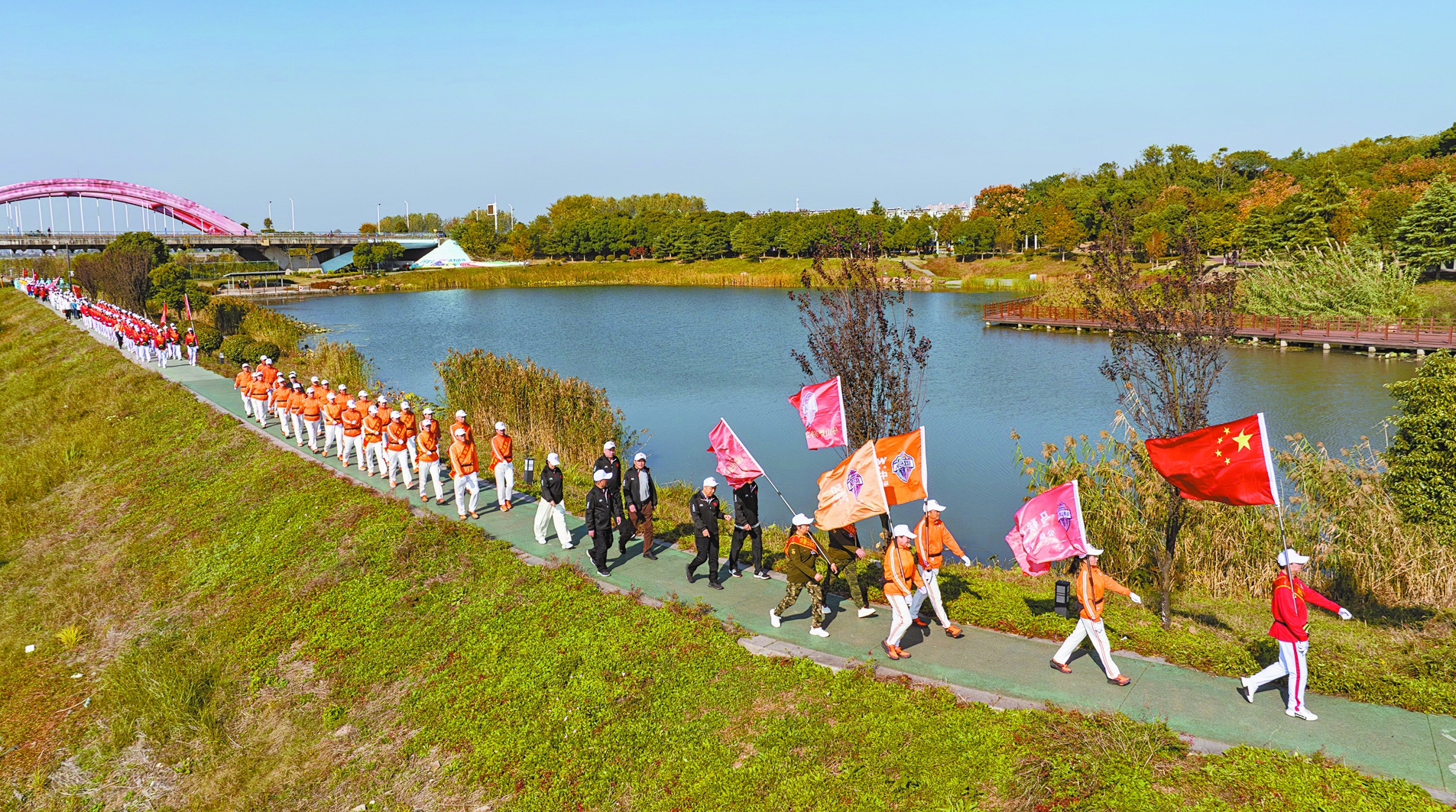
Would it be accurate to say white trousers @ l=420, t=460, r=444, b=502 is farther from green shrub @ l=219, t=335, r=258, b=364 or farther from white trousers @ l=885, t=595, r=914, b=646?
green shrub @ l=219, t=335, r=258, b=364

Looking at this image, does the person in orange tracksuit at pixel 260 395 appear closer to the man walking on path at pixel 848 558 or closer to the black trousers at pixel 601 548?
the black trousers at pixel 601 548

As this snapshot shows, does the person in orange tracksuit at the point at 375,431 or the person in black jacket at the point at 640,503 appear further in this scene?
the person in orange tracksuit at the point at 375,431

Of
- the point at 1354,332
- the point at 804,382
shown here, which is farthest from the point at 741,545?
the point at 1354,332

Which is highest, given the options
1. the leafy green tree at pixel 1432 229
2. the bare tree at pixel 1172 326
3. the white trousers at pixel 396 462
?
the leafy green tree at pixel 1432 229

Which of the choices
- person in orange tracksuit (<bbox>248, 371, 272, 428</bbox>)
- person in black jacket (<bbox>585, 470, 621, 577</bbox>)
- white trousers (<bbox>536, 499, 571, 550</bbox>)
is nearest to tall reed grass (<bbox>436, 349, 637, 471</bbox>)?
person in orange tracksuit (<bbox>248, 371, 272, 428</bbox>)

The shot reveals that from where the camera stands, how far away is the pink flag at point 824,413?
1324 centimetres

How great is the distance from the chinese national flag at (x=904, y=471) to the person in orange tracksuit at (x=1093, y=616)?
Answer: 2.44 m

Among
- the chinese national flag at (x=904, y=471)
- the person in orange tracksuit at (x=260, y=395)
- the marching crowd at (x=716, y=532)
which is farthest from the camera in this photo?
the person in orange tracksuit at (x=260, y=395)

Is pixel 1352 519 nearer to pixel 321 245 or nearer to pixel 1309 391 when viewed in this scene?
pixel 1309 391

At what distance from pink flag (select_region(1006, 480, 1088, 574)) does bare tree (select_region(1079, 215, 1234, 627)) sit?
1845 mm

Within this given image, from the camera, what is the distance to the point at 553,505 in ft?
45.2

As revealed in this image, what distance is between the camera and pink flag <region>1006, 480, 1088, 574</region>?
9.63 metres

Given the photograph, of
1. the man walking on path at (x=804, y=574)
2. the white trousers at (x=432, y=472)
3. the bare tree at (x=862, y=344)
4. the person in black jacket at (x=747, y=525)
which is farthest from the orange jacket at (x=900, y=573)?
the white trousers at (x=432, y=472)

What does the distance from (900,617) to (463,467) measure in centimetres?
841
